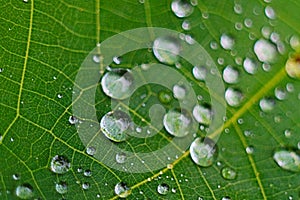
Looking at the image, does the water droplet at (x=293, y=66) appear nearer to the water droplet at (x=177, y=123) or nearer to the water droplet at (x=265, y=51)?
the water droplet at (x=265, y=51)

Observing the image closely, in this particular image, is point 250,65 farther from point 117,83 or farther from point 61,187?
point 61,187

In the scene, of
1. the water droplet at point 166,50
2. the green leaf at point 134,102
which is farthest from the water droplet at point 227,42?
the water droplet at point 166,50

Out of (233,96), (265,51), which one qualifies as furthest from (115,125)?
(265,51)

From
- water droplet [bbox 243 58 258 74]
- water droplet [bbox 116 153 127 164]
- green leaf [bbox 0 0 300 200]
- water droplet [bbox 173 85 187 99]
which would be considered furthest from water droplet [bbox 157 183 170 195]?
water droplet [bbox 243 58 258 74]

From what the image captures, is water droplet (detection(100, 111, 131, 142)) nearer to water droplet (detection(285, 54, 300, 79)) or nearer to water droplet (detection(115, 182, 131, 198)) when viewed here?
water droplet (detection(115, 182, 131, 198))

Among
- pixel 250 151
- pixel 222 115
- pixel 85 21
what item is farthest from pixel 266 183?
pixel 85 21

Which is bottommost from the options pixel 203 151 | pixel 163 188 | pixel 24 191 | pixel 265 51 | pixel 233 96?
pixel 24 191
